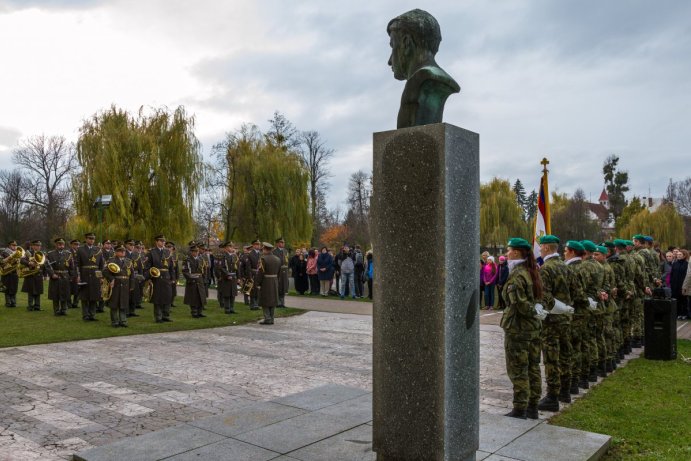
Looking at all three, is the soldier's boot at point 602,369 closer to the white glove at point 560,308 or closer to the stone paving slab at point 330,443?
the white glove at point 560,308

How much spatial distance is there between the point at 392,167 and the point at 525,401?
11.4ft

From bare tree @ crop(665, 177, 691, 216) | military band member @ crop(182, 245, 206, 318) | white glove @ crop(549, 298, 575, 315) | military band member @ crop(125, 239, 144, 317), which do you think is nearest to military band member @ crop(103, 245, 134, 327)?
military band member @ crop(125, 239, 144, 317)

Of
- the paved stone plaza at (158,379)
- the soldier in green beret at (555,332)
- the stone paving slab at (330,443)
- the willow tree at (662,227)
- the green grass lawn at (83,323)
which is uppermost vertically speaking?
the willow tree at (662,227)

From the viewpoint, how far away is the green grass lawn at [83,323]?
39.4ft

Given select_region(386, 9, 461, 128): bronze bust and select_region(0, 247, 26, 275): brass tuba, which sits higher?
select_region(386, 9, 461, 128): bronze bust

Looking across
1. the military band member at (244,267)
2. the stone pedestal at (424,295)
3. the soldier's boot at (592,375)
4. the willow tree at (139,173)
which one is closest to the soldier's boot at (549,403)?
the soldier's boot at (592,375)

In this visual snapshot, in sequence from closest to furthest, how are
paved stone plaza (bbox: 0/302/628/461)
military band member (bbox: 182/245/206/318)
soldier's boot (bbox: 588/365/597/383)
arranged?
paved stone plaza (bbox: 0/302/628/461) → soldier's boot (bbox: 588/365/597/383) → military band member (bbox: 182/245/206/318)

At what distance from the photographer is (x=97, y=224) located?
24.3 metres

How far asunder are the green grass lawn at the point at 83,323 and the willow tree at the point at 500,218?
110 ft

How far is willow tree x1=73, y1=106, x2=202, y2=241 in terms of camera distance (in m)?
24.0

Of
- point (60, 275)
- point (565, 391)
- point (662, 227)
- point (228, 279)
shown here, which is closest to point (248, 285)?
point (228, 279)

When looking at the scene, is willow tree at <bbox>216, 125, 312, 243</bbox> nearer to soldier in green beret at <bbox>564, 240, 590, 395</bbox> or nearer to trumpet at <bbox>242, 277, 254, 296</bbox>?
trumpet at <bbox>242, 277, 254, 296</bbox>

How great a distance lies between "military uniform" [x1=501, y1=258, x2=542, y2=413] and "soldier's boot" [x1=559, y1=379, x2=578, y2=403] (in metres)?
1.00

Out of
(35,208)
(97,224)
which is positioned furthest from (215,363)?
(35,208)
